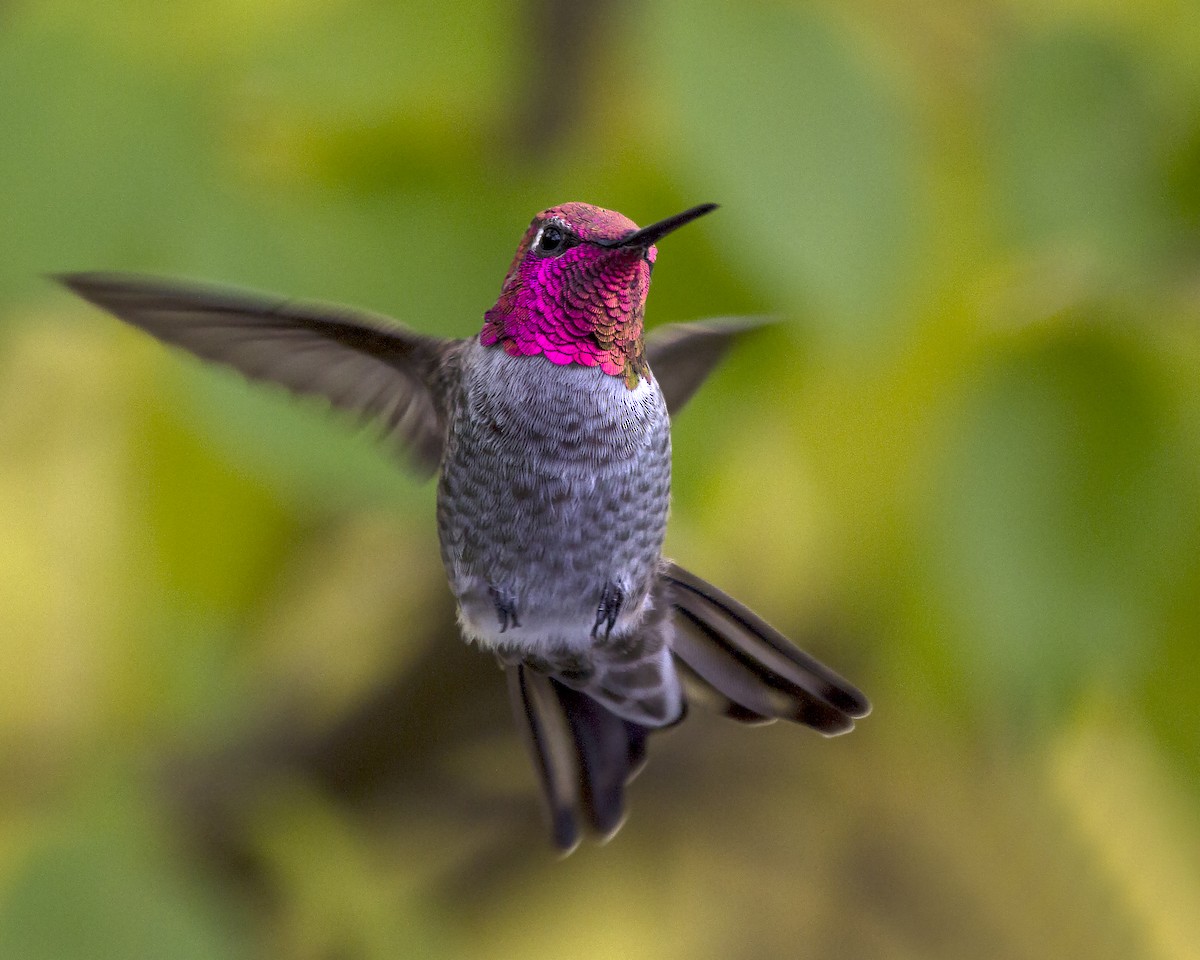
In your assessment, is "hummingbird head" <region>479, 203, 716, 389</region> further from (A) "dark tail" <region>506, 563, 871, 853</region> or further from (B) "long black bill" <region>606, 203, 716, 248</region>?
(A) "dark tail" <region>506, 563, 871, 853</region>

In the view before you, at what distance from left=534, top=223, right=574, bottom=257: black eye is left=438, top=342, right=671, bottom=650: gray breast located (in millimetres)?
72

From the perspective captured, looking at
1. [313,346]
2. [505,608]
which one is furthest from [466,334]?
[505,608]

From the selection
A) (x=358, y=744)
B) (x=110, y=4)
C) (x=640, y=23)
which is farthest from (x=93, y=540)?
(x=640, y=23)

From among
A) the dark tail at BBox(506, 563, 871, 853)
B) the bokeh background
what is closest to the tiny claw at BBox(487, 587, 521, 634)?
the dark tail at BBox(506, 563, 871, 853)

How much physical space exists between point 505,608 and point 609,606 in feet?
0.22

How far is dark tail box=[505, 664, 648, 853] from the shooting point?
942mm

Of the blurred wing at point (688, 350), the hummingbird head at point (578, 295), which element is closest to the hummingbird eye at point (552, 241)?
the hummingbird head at point (578, 295)

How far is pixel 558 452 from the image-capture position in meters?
0.78

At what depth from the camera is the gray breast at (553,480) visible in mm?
768

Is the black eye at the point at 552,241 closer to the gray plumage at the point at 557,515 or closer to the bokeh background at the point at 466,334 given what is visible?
the gray plumage at the point at 557,515

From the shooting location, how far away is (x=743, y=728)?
173 cm

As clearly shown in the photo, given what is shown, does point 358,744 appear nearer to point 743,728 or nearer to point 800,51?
point 743,728

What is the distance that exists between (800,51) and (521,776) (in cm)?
98

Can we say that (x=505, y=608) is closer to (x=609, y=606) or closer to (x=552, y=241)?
(x=609, y=606)
